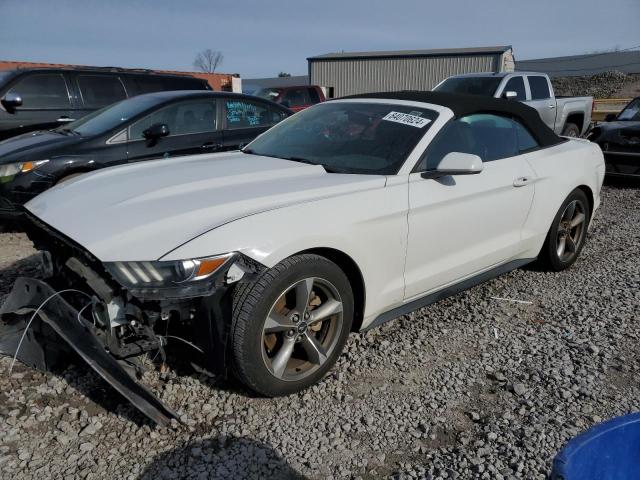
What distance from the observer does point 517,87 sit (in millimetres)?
10016

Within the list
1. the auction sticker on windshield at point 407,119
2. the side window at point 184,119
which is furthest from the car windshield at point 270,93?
the auction sticker on windshield at point 407,119

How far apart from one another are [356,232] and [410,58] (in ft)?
99.0

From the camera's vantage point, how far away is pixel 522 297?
4.04 metres

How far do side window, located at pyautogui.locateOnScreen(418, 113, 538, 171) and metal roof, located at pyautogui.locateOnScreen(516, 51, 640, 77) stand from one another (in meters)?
38.8

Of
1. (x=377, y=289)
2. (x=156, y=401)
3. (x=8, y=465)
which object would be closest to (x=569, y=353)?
(x=377, y=289)

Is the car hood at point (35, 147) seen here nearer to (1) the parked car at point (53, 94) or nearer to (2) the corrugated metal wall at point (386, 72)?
(1) the parked car at point (53, 94)

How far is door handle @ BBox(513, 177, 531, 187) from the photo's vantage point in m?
3.67

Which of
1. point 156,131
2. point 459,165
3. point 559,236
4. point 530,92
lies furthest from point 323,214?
point 530,92

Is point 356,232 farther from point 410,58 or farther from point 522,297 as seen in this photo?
point 410,58

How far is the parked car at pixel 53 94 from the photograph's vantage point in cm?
677

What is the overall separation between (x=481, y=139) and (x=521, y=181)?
17.2 inches

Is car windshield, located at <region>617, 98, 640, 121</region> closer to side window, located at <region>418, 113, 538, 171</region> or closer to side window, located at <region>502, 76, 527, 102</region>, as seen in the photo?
side window, located at <region>502, 76, 527, 102</region>

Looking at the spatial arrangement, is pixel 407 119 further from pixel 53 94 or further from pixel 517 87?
pixel 517 87

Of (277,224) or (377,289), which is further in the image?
(377,289)
